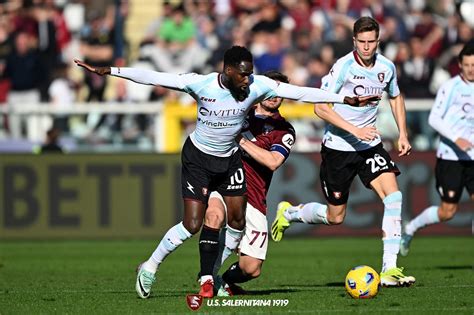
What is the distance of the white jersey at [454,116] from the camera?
13.6m

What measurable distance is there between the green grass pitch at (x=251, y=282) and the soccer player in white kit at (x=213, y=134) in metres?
0.54

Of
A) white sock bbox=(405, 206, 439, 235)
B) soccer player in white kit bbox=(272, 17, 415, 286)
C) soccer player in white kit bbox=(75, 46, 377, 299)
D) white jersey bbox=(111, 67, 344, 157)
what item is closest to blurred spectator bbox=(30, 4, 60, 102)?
white sock bbox=(405, 206, 439, 235)

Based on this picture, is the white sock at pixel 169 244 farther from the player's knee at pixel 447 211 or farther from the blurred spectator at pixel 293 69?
the blurred spectator at pixel 293 69

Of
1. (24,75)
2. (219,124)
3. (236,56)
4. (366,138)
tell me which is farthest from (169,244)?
(24,75)

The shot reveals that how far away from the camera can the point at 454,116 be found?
1393 centimetres

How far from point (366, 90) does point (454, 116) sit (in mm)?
2833

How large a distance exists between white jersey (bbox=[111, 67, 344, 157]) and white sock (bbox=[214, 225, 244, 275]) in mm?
960

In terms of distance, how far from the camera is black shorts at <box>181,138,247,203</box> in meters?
10.3

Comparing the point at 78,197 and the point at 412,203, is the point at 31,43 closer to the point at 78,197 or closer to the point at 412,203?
the point at 78,197

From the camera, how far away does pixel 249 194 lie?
36.6 ft

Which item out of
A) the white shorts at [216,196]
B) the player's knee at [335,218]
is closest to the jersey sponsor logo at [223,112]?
the white shorts at [216,196]

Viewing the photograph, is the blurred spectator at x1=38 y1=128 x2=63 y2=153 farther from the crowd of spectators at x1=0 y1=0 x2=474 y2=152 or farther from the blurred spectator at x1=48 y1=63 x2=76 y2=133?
the blurred spectator at x1=48 y1=63 x2=76 y2=133

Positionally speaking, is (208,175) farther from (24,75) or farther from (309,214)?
(24,75)

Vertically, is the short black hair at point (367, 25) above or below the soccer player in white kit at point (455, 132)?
above
